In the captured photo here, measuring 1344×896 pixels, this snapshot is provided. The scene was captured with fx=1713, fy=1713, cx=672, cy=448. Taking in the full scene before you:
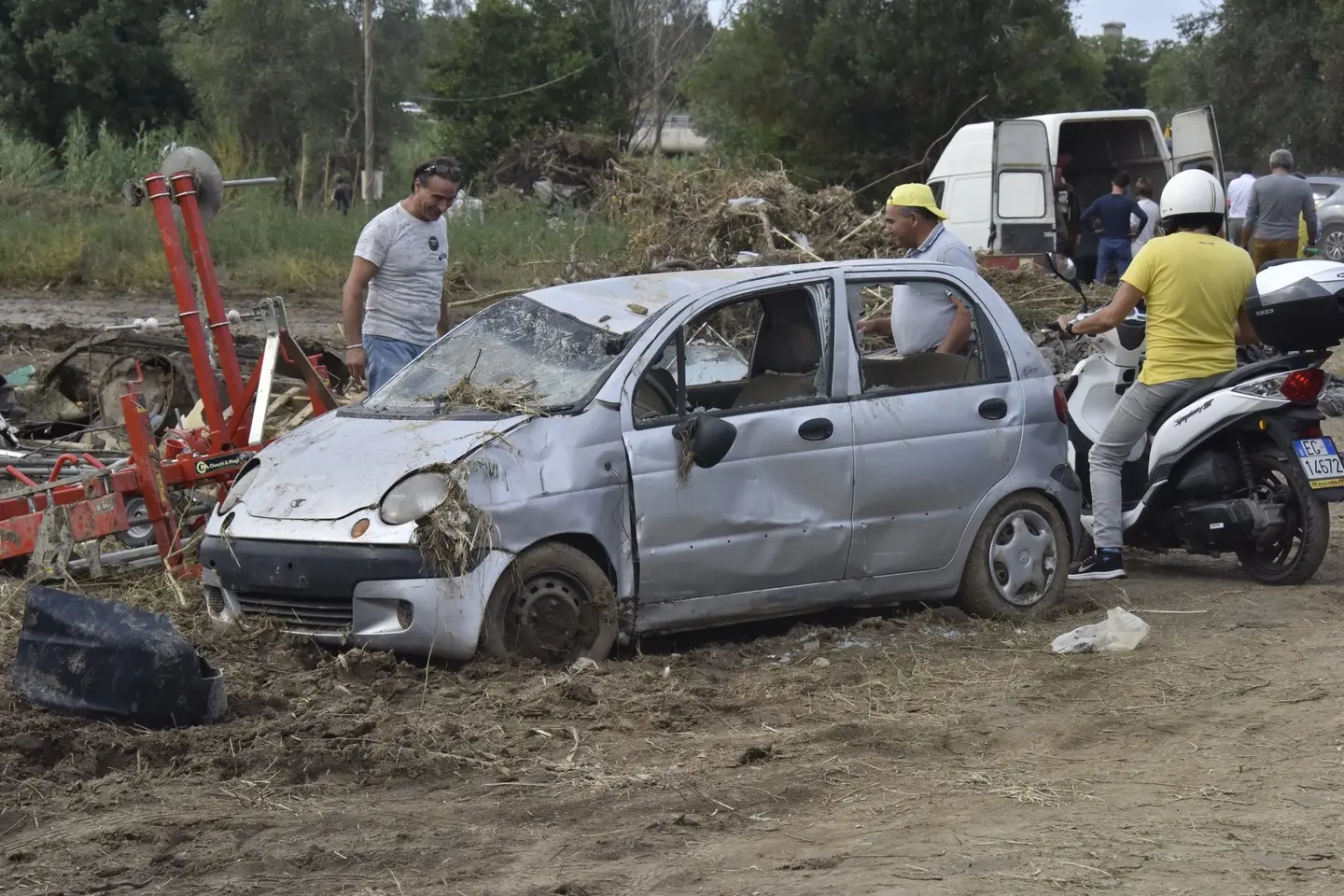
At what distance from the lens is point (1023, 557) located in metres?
7.80

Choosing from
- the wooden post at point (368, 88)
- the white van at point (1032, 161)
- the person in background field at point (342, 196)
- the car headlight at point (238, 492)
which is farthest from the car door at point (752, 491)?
the wooden post at point (368, 88)

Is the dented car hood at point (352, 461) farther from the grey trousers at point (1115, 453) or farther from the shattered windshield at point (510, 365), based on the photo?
the grey trousers at point (1115, 453)

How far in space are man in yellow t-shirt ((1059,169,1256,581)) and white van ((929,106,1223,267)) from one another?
804 centimetres

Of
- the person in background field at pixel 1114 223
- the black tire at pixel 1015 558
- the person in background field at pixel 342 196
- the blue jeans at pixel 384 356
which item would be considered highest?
the person in background field at pixel 342 196

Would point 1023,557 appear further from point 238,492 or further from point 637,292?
point 238,492

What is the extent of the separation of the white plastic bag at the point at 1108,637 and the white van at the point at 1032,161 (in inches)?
376

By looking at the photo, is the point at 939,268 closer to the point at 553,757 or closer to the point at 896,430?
the point at 896,430

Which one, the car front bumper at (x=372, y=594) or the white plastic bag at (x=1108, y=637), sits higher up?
the car front bumper at (x=372, y=594)

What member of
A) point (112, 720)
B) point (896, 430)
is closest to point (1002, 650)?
point (896, 430)

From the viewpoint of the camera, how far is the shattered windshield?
6.85 meters

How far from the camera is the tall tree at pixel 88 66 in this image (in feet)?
125

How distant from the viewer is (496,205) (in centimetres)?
2697

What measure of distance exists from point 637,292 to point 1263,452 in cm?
323

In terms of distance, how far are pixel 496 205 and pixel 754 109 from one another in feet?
27.7
